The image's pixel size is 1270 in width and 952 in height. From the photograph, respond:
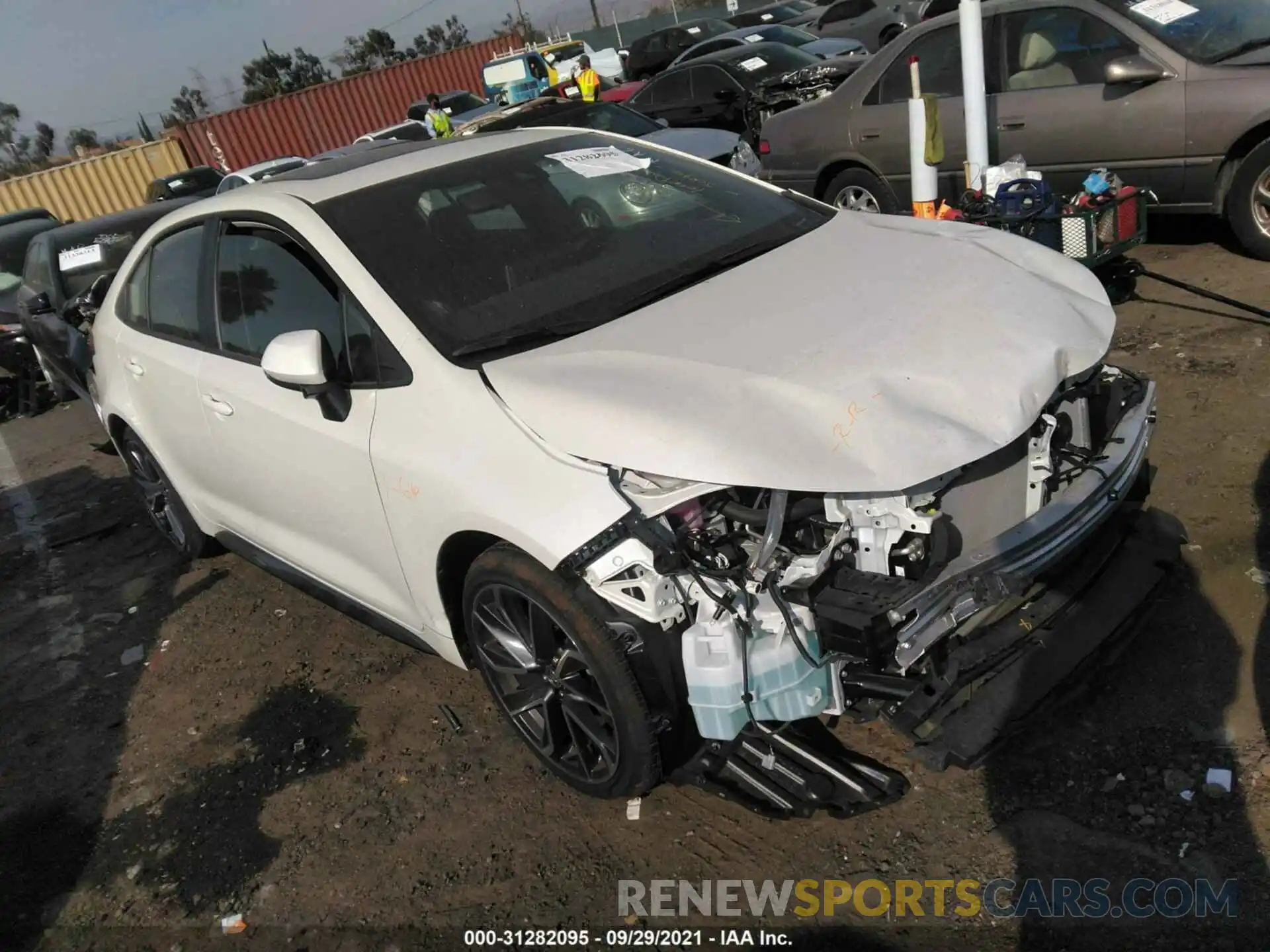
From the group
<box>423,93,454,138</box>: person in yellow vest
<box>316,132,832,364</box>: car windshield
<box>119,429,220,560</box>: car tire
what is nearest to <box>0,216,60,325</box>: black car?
<box>119,429,220,560</box>: car tire

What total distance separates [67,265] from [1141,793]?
27.7ft

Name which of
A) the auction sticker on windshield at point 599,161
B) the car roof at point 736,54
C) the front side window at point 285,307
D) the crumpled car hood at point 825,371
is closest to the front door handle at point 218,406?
the front side window at point 285,307

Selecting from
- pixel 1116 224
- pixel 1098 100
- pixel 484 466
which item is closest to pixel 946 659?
pixel 484 466

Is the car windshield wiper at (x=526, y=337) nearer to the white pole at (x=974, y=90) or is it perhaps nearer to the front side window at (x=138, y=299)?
the front side window at (x=138, y=299)

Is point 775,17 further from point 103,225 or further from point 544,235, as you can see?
point 544,235

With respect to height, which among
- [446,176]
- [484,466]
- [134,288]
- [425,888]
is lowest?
[425,888]

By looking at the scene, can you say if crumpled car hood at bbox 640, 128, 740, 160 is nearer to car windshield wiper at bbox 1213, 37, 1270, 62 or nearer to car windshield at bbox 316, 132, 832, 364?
car windshield wiper at bbox 1213, 37, 1270, 62

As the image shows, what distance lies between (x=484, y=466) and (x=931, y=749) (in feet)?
4.49

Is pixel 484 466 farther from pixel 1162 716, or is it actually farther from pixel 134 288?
pixel 134 288

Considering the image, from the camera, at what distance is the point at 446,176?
3.52 metres

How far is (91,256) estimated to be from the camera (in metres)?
7.95

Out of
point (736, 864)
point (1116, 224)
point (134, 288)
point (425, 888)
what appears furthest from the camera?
point (1116, 224)

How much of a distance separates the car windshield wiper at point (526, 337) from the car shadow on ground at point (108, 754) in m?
1.56

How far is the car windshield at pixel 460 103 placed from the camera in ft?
70.5
